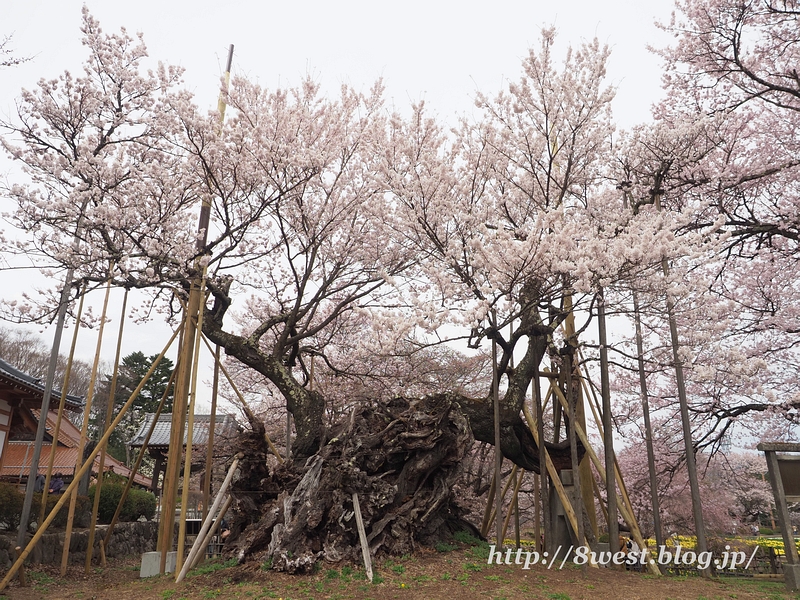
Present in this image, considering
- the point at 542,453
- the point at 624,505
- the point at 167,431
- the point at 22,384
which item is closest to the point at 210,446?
the point at 542,453

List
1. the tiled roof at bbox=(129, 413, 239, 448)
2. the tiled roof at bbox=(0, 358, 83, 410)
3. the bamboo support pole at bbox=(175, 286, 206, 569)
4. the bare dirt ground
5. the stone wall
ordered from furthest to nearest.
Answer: the tiled roof at bbox=(129, 413, 239, 448), the tiled roof at bbox=(0, 358, 83, 410), the stone wall, the bamboo support pole at bbox=(175, 286, 206, 569), the bare dirt ground

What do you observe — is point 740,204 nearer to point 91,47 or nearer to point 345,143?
point 345,143

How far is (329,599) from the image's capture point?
18.6 ft

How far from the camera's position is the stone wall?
A: 908 centimetres

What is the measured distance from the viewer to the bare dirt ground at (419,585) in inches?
236

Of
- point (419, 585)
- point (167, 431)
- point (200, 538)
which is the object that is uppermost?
point (167, 431)

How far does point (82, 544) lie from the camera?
11500 millimetres

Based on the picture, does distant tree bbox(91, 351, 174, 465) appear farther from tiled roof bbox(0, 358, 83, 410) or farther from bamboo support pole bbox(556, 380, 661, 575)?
bamboo support pole bbox(556, 380, 661, 575)

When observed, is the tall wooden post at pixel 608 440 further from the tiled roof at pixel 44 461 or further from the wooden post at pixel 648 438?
the tiled roof at pixel 44 461

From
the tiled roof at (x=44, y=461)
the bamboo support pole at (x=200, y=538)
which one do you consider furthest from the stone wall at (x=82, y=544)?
the tiled roof at (x=44, y=461)

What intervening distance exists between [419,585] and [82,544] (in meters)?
9.18

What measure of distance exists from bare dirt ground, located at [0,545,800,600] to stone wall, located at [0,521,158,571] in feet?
5.46

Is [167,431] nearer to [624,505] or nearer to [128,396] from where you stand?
[128,396]

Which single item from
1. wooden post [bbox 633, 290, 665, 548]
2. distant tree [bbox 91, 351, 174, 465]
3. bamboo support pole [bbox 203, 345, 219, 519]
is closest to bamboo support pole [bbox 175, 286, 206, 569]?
bamboo support pole [bbox 203, 345, 219, 519]
